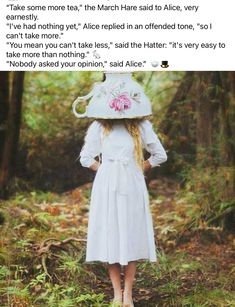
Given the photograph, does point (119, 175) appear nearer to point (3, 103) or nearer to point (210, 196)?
point (210, 196)

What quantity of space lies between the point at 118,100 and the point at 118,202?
1.88ft

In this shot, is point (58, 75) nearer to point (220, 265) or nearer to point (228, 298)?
point (220, 265)

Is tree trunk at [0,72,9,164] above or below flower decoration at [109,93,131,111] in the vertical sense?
above

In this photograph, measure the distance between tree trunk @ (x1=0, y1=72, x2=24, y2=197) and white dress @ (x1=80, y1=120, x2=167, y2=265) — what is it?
170 centimetres

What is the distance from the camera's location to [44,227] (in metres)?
5.41

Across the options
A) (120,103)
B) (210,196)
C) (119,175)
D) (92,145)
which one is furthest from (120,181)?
(210,196)

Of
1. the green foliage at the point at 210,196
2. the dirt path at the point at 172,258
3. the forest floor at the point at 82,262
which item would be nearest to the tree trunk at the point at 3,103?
the forest floor at the point at 82,262

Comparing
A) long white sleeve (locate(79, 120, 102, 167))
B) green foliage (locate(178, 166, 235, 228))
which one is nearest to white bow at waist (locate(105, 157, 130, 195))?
long white sleeve (locate(79, 120, 102, 167))

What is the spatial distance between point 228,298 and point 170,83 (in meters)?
2.66

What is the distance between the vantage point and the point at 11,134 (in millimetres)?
6020

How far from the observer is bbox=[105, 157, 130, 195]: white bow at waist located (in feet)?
14.2
